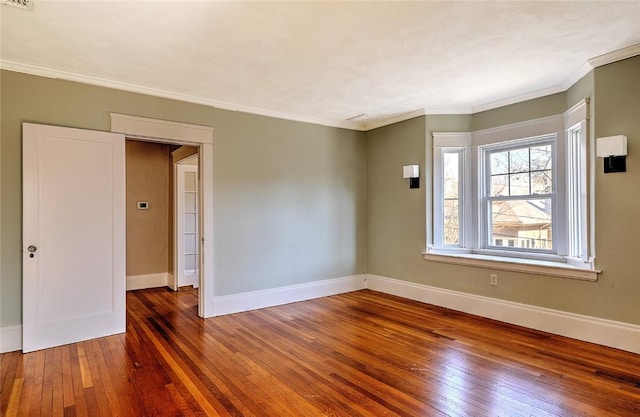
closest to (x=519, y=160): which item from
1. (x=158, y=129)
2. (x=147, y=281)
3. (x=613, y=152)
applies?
(x=613, y=152)

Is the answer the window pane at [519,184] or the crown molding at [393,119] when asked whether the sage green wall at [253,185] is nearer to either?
the crown molding at [393,119]

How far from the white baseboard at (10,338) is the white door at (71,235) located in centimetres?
9

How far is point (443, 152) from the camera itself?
4.98 m

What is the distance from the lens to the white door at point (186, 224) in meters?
5.82

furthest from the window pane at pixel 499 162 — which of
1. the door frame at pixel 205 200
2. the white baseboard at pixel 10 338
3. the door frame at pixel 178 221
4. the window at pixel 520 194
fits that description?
the white baseboard at pixel 10 338

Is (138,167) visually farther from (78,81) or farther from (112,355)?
(112,355)

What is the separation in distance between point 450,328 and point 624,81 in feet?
9.25

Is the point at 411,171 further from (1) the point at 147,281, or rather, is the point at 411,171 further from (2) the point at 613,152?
(1) the point at 147,281

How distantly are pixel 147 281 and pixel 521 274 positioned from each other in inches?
218

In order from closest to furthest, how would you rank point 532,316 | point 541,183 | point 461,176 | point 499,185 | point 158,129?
point 532,316 → point 158,129 → point 541,183 → point 499,185 → point 461,176

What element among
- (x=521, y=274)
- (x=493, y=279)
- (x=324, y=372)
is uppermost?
(x=521, y=274)

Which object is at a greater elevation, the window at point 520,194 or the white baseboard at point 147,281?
the window at point 520,194

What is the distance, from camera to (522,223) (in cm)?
438

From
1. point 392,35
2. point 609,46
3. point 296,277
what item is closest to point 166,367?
point 296,277
